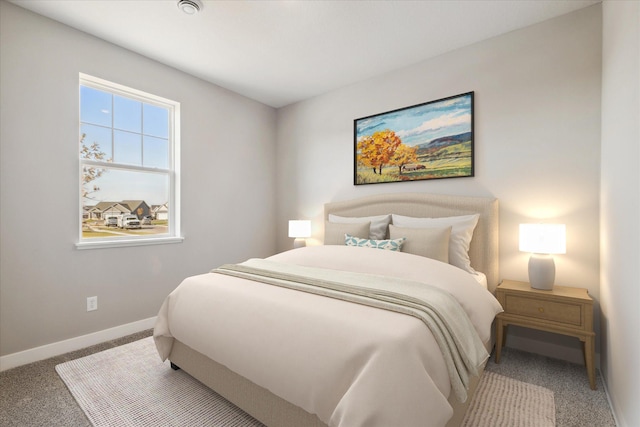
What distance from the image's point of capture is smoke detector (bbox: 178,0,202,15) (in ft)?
7.00

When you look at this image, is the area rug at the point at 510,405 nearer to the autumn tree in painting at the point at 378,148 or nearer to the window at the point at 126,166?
the autumn tree in painting at the point at 378,148

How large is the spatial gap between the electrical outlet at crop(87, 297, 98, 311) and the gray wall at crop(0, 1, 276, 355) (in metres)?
0.03

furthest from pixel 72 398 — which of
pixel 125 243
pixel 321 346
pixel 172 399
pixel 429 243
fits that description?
pixel 429 243

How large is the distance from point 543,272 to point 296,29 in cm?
270

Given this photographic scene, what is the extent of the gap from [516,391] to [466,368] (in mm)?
877

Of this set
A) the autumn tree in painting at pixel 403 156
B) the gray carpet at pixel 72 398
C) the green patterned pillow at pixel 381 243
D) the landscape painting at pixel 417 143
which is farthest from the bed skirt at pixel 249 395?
the autumn tree in painting at pixel 403 156

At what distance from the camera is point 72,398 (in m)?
1.80

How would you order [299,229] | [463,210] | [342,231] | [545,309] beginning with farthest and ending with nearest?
[299,229], [342,231], [463,210], [545,309]

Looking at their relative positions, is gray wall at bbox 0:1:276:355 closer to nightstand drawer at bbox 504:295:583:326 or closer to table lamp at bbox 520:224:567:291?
nightstand drawer at bbox 504:295:583:326

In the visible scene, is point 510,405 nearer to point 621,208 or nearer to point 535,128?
point 621,208

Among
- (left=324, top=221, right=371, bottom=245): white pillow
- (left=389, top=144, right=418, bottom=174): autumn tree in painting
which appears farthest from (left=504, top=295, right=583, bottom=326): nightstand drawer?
(left=389, top=144, right=418, bottom=174): autumn tree in painting

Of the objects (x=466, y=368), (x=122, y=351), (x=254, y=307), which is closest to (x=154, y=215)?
(x=122, y=351)

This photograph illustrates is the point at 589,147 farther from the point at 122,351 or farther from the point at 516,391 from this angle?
the point at 122,351

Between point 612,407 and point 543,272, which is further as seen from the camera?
point 543,272
